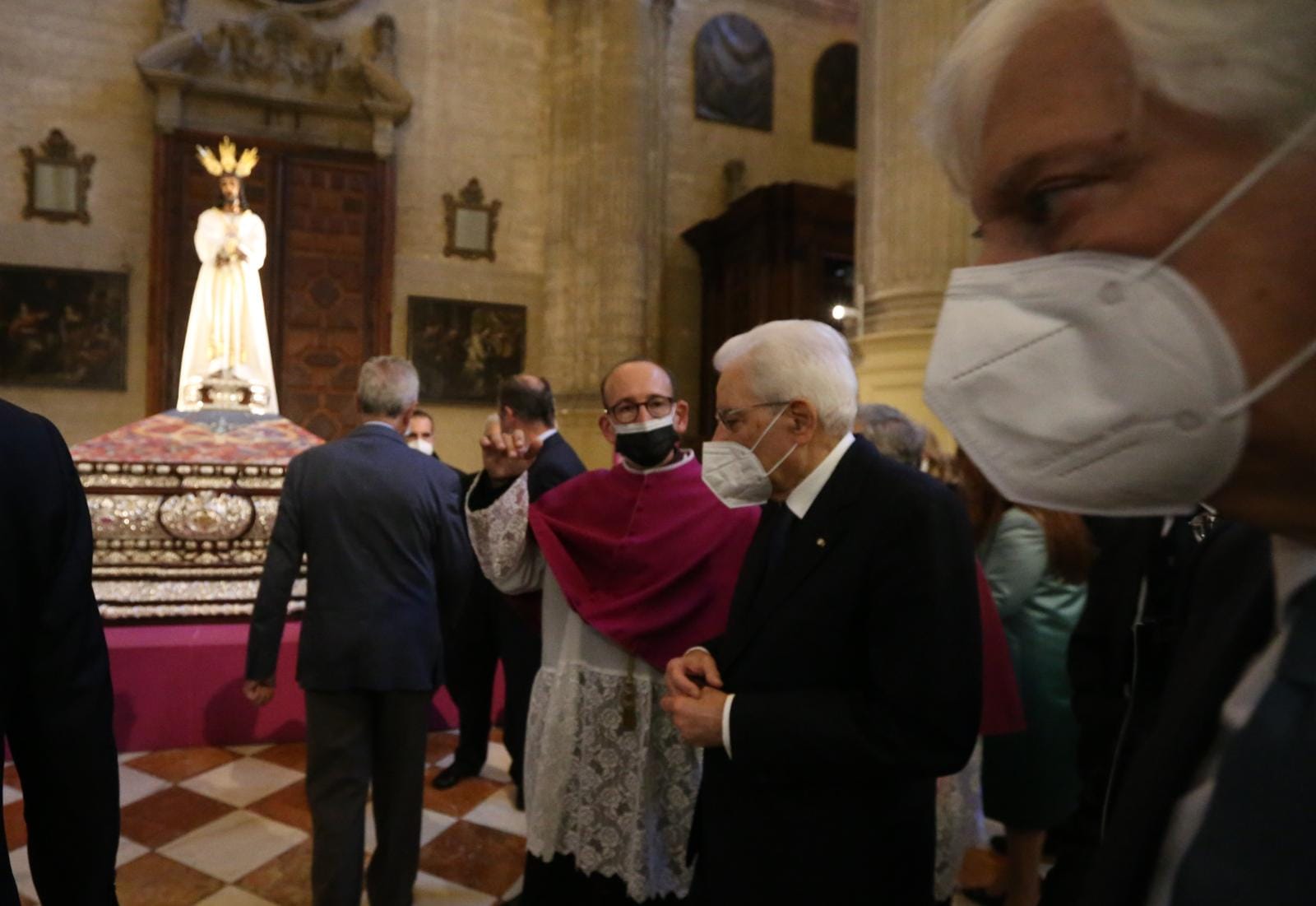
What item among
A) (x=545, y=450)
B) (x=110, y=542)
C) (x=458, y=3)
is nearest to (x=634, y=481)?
A: (x=545, y=450)

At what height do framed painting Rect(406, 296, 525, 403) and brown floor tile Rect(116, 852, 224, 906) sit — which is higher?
framed painting Rect(406, 296, 525, 403)

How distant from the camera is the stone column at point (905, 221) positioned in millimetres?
6059

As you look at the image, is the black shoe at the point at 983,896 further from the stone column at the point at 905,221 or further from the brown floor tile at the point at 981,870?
the stone column at the point at 905,221

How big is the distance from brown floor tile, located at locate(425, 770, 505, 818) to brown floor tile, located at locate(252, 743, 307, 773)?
0.69 metres

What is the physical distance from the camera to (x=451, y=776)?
4180 mm

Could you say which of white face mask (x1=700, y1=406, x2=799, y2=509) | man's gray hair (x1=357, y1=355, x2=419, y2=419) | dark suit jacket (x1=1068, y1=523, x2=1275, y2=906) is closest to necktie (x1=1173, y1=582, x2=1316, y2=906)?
dark suit jacket (x1=1068, y1=523, x2=1275, y2=906)

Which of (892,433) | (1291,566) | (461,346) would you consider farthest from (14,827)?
(461,346)

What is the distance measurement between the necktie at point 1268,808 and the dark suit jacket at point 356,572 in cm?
261

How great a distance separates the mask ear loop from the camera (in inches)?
22.0

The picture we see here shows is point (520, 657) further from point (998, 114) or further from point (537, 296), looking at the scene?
point (537, 296)

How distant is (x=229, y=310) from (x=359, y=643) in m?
5.23

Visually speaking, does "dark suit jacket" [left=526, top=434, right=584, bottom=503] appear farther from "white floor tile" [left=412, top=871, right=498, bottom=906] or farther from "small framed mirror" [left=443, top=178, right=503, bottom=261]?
"small framed mirror" [left=443, top=178, right=503, bottom=261]

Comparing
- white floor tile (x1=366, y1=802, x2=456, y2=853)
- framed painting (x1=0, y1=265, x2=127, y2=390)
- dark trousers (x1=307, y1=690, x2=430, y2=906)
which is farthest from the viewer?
framed painting (x1=0, y1=265, x2=127, y2=390)

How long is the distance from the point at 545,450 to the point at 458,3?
11285 mm
